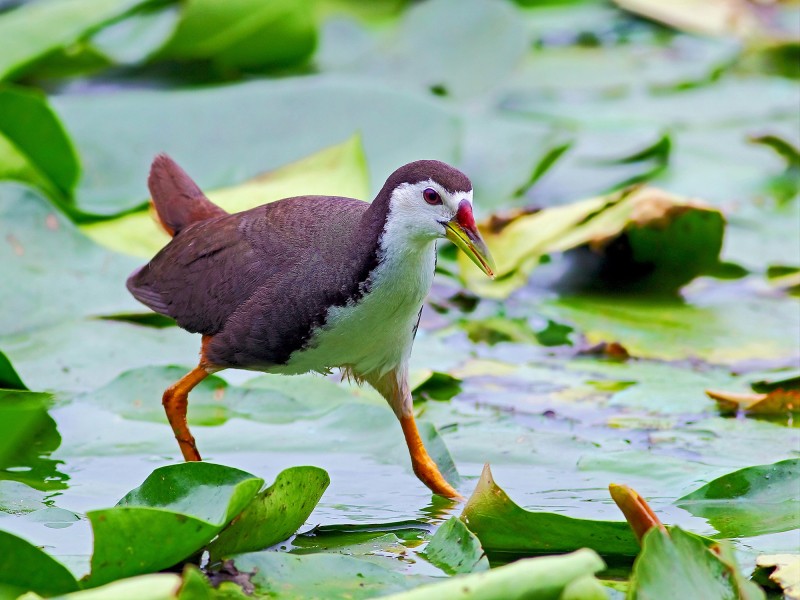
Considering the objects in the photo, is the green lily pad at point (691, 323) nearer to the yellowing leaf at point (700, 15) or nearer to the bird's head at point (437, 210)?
the bird's head at point (437, 210)

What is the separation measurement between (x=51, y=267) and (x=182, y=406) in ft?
3.34

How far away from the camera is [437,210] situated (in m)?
3.46

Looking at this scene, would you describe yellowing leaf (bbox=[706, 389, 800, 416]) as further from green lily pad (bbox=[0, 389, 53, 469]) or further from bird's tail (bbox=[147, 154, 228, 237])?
green lily pad (bbox=[0, 389, 53, 469])

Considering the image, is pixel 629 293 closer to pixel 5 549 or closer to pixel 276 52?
pixel 276 52

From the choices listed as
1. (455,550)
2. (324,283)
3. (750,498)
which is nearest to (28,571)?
(455,550)

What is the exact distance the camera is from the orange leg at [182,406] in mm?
3840

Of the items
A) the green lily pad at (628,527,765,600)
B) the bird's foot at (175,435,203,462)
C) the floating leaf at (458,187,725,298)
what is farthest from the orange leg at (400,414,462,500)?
the floating leaf at (458,187,725,298)

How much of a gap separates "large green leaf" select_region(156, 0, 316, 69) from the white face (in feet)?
9.27

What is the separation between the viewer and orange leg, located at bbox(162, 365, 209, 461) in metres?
3.84

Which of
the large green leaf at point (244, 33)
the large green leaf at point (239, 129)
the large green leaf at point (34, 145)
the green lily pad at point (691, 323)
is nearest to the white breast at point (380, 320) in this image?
the green lily pad at point (691, 323)

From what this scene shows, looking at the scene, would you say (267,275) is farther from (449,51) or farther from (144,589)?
(449,51)

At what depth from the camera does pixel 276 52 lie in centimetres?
654

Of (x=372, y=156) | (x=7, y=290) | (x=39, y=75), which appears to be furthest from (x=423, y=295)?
(x=39, y=75)

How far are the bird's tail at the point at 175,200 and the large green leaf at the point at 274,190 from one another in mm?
286
